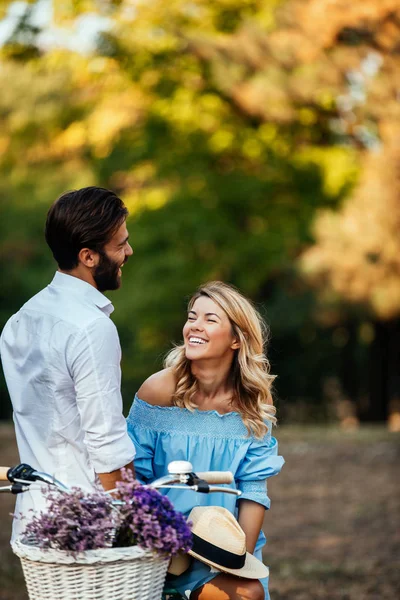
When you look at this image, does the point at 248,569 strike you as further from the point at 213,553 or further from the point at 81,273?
the point at 81,273

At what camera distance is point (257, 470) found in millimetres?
2902

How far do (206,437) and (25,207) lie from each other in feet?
53.8

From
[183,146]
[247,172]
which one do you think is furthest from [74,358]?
[183,146]

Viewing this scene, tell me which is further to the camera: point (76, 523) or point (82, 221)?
point (82, 221)

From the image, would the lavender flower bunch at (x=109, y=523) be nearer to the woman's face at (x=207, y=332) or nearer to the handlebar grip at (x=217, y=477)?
the handlebar grip at (x=217, y=477)


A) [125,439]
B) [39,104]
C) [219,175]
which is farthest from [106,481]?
[39,104]

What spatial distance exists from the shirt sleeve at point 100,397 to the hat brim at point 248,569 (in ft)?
1.09

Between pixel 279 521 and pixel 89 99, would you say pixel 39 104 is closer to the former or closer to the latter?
pixel 89 99

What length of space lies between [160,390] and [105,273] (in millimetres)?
584

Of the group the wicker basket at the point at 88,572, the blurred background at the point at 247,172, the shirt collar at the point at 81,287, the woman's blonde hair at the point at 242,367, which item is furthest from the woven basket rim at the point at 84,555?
the blurred background at the point at 247,172

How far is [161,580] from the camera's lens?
7.20 feet

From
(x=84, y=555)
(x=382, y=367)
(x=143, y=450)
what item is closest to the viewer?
(x=84, y=555)

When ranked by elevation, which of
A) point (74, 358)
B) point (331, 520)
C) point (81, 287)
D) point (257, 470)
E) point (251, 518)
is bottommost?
point (331, 520)

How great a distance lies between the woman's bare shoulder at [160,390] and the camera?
3055 mm
